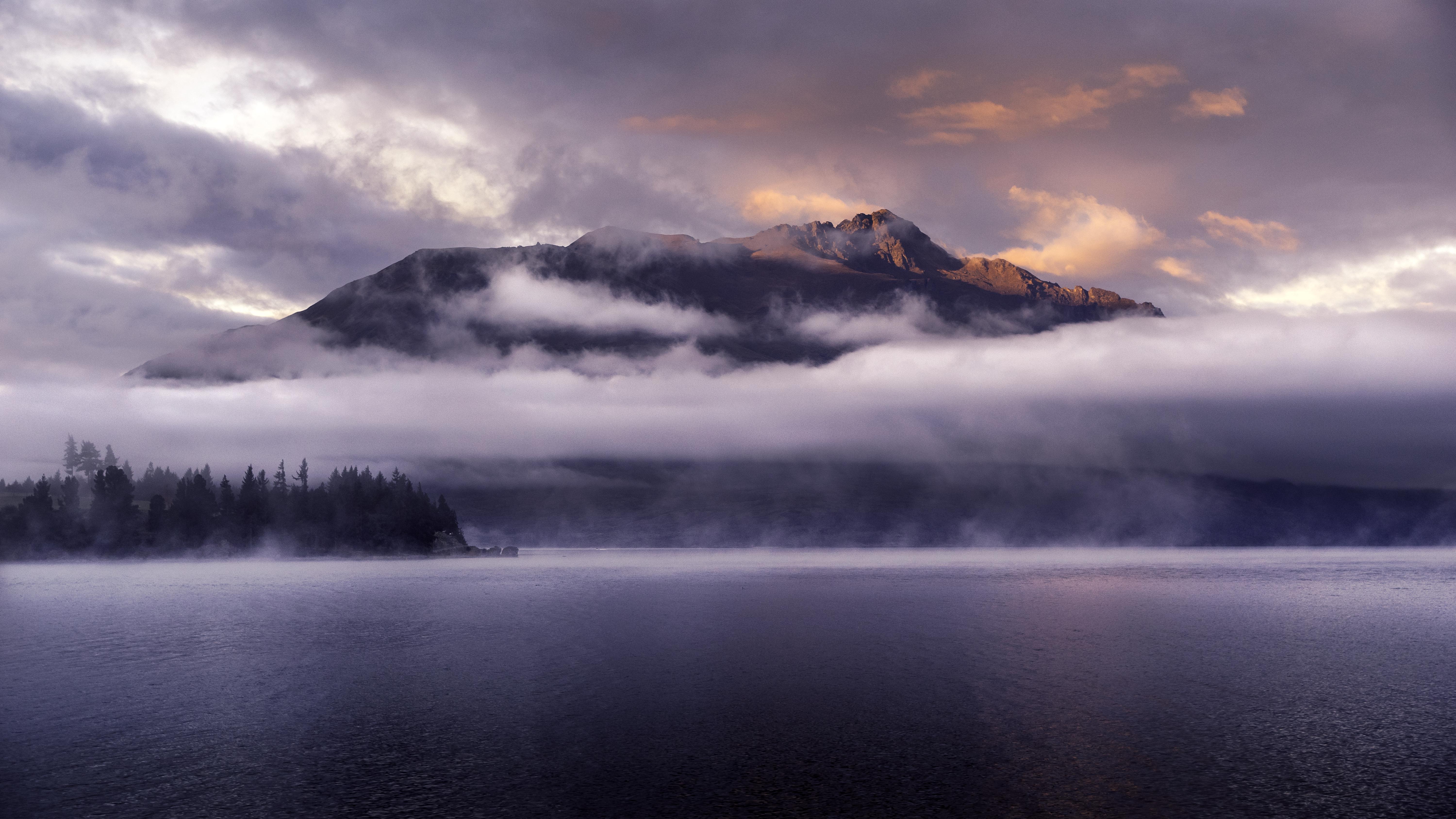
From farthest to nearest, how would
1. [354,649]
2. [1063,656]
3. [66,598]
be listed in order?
1. [66,598]
2. [354,649]
3. [1063,656]

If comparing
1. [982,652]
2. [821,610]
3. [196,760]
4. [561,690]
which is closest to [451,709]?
[561,690]

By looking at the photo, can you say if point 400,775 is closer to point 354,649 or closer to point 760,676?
point 760,676

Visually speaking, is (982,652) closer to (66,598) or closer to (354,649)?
(354,649)

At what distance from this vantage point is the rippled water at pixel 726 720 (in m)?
46.5

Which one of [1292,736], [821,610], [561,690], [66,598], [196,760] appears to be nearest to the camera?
[196,760]

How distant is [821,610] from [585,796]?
367 feet

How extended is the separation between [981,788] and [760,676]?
3785cm

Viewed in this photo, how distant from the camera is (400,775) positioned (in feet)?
165

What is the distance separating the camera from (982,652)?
98.4m

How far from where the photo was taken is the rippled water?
4650 centimetres

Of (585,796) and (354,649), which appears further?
(354,649)

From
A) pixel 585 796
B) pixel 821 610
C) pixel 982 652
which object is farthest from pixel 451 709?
pixel 821 610

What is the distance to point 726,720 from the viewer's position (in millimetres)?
64750

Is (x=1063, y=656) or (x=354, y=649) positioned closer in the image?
(x=1063, y=656)
